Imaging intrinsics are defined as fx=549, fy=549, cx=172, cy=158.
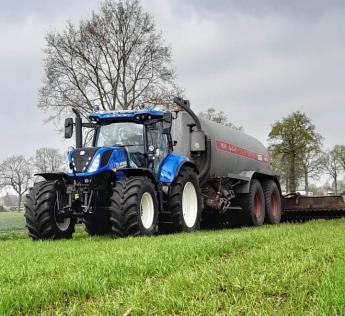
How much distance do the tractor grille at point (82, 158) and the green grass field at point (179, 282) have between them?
12.4 ft

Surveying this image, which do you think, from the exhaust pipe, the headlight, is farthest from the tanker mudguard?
the exhaust pipe

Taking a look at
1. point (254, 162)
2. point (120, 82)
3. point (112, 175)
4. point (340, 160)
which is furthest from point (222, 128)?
point (340, 160)

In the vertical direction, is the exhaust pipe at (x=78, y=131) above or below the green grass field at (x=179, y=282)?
above

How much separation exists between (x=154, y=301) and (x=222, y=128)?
11827mm

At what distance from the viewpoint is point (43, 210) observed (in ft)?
33.7

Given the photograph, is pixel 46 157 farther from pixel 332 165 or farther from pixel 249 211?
pixel 249 211

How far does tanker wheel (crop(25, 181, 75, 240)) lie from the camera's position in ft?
33.8

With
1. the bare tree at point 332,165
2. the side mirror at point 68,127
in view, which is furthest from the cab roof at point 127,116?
the bare tree at point 332,165

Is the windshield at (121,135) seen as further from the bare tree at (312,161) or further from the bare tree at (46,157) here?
the bare tree at (46,157)

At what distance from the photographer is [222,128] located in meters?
15.7

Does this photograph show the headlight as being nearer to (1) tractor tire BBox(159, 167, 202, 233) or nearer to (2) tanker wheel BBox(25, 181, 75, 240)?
(2) tanker wheel BBox(25, 181, 75, 240)

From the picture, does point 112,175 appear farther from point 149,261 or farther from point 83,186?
point 149,261

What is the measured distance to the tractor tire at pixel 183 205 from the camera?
11.7 meters

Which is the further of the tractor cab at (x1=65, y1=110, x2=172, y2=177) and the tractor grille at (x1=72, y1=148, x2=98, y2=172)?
the tractor cab at (x1=65, y1=110, x2=172, y2=177)
